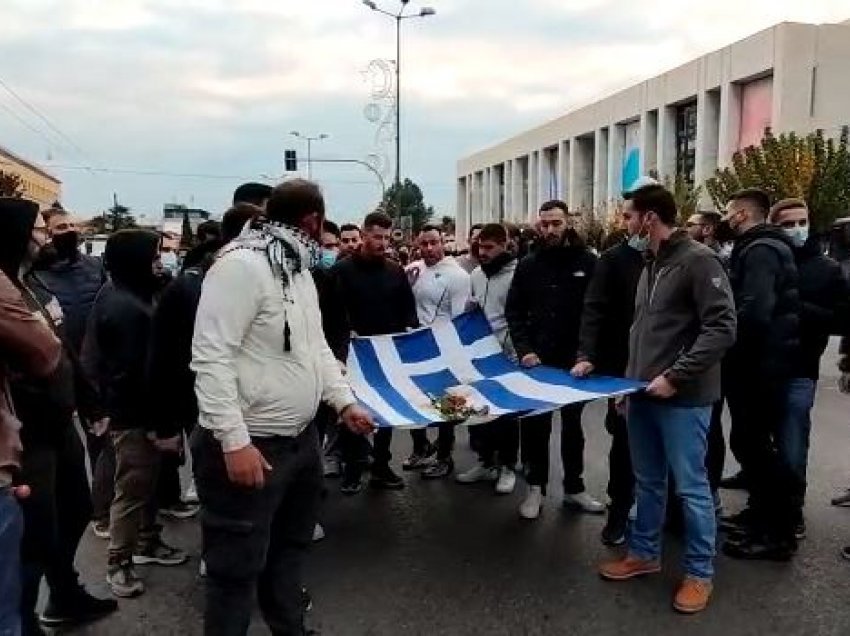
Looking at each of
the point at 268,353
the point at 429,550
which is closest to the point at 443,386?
the point at 429,550

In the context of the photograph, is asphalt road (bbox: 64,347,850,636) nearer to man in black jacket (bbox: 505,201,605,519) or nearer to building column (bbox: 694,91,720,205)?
man in black jacket (bbox: 505,201,605,519)

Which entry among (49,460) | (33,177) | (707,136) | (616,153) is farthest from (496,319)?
(33,177)

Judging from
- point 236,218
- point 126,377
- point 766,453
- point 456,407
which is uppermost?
point 236,218

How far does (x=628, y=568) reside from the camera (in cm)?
455

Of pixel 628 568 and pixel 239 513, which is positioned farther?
pixel 628 568

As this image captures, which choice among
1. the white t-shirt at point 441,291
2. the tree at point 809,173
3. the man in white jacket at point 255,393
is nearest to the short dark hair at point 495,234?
the white t-shirt at point 441,291

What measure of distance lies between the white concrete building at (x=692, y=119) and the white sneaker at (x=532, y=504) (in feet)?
61.4

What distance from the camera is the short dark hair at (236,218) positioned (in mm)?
3889

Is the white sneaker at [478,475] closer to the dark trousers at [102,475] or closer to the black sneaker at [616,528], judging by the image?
the black sneaker at [616,528]

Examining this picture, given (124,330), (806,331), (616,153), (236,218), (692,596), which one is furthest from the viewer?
(616,153)

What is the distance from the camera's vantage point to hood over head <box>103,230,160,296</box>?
4645 millimetres

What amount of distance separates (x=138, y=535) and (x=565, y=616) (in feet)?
7.69

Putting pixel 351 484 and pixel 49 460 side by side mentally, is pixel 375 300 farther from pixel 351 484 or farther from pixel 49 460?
pixel 49 460

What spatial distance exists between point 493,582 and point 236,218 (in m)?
2.28
